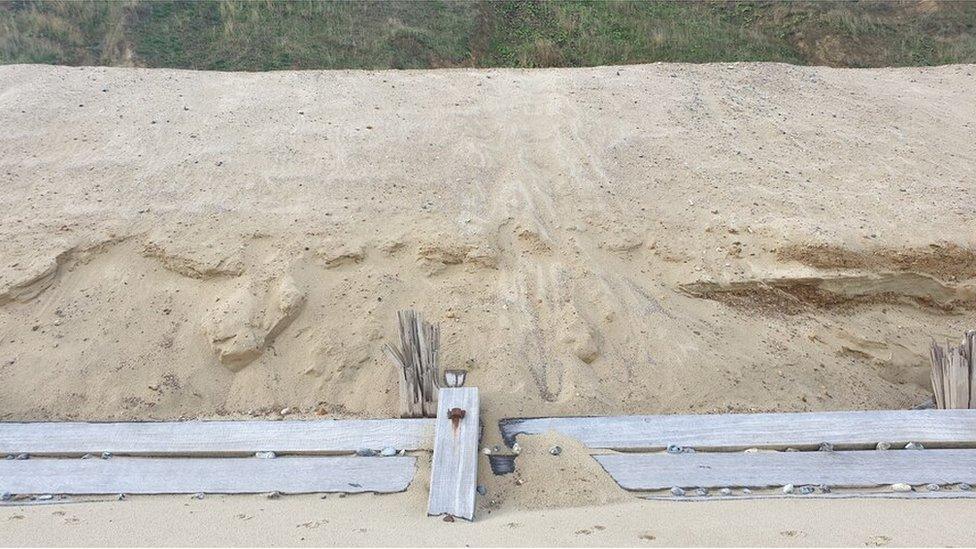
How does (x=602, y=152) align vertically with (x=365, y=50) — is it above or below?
below

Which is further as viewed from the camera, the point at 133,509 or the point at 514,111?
the point at 514,111

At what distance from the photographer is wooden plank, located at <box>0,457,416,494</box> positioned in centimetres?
356

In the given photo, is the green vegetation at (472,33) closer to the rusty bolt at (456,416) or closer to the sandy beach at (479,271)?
the sandy beach at (479,271)

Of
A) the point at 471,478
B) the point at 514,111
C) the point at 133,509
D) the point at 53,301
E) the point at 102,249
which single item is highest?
the point at 514,111

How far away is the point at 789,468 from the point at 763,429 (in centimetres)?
27

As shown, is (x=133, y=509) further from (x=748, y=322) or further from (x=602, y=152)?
(x=602, y=152)

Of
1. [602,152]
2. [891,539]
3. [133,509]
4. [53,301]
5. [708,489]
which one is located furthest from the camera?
[602,152]

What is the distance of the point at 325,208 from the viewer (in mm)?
5508

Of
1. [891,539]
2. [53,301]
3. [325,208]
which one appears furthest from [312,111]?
[891,539]

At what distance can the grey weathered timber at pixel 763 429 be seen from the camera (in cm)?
388

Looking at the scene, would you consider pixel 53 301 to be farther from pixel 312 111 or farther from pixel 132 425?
pixel 312 111

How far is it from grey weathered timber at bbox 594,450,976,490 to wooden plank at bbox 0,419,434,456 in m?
1.03

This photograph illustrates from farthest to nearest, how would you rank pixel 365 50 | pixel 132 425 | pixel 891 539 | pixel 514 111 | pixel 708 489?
pixel 365 50
pixel 514 111
pixel 132 425
pixel 708 489
pixel 891 539

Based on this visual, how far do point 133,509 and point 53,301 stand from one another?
6.93ft
